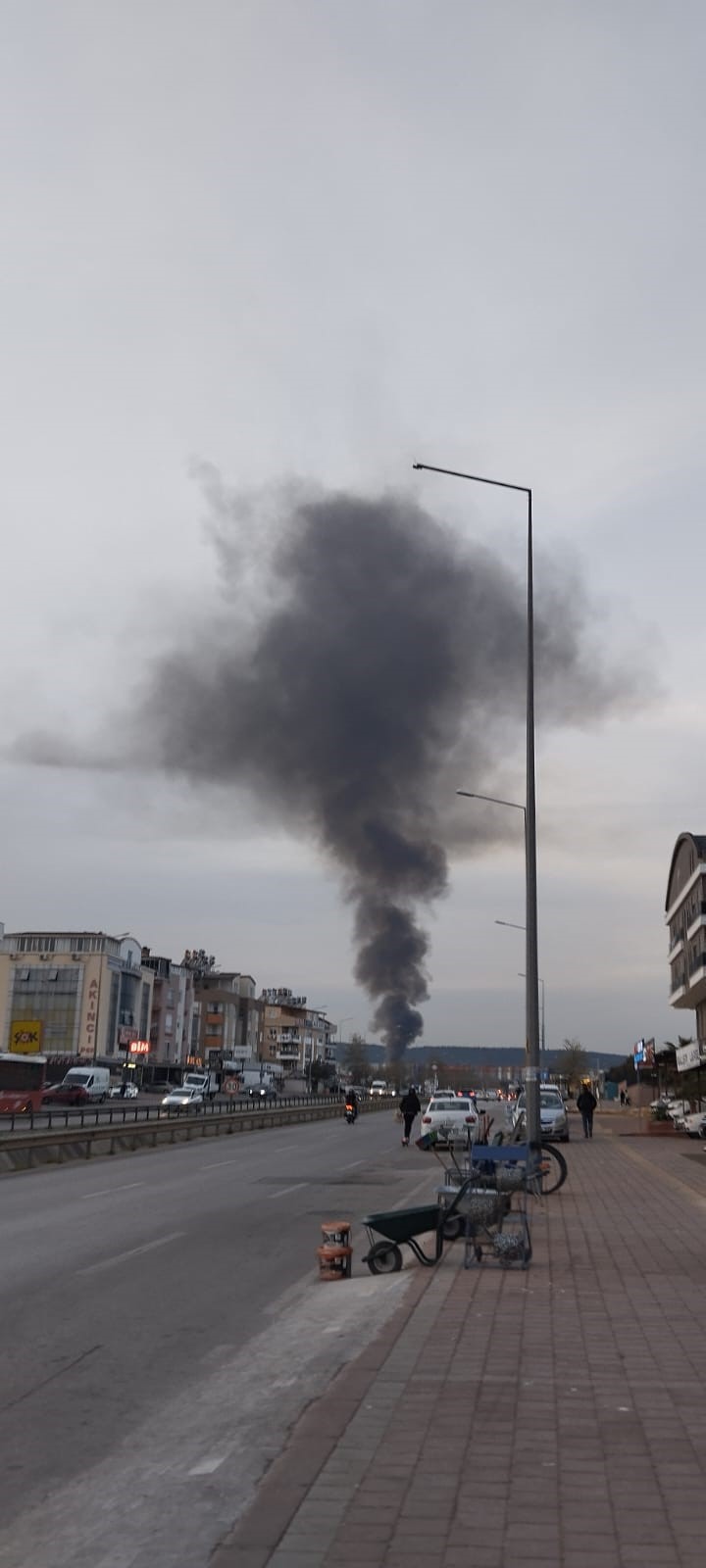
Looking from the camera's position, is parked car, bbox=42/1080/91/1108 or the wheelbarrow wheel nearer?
the wheelbarrow wheel

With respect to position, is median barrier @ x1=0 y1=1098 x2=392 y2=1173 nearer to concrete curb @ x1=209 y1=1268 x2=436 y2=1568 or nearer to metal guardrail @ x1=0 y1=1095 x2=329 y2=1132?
metal guardrail @ x1=0 y1=1095 x2=329 y2=1132

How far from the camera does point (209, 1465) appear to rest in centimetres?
633

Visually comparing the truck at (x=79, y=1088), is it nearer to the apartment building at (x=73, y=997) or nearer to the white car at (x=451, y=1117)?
the white car at (x=451, y=1117)

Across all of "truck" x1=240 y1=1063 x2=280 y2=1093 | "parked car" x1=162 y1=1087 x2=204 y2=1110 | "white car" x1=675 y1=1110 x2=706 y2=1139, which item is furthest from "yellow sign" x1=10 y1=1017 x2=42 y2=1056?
"white car" x1=675 y1=1110 x2=706 y2=1139

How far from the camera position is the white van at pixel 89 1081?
6560 cm

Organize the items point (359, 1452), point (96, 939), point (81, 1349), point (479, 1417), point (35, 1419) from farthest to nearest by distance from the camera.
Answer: point (96, 939) → point (81, 1349) → point (35, 1419) → point (479, 1417) → point (359, 1452)

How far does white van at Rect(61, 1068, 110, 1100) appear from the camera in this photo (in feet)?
215

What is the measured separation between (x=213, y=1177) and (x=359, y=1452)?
1805 centimetres

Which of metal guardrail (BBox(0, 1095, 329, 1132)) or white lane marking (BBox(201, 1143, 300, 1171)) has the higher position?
metal guardrail (BBox(0, 1095, 329, 1132))

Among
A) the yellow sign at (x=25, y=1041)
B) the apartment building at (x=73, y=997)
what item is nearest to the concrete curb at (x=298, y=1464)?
the yellow sign at (x=25, y=1041)

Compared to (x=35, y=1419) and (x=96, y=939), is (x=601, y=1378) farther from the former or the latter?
(x=96, y=939)

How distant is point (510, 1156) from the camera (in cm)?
1359

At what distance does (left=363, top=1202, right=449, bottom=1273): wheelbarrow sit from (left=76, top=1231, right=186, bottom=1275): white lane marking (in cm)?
256

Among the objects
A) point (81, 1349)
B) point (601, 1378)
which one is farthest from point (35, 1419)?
point (601, 1378)
